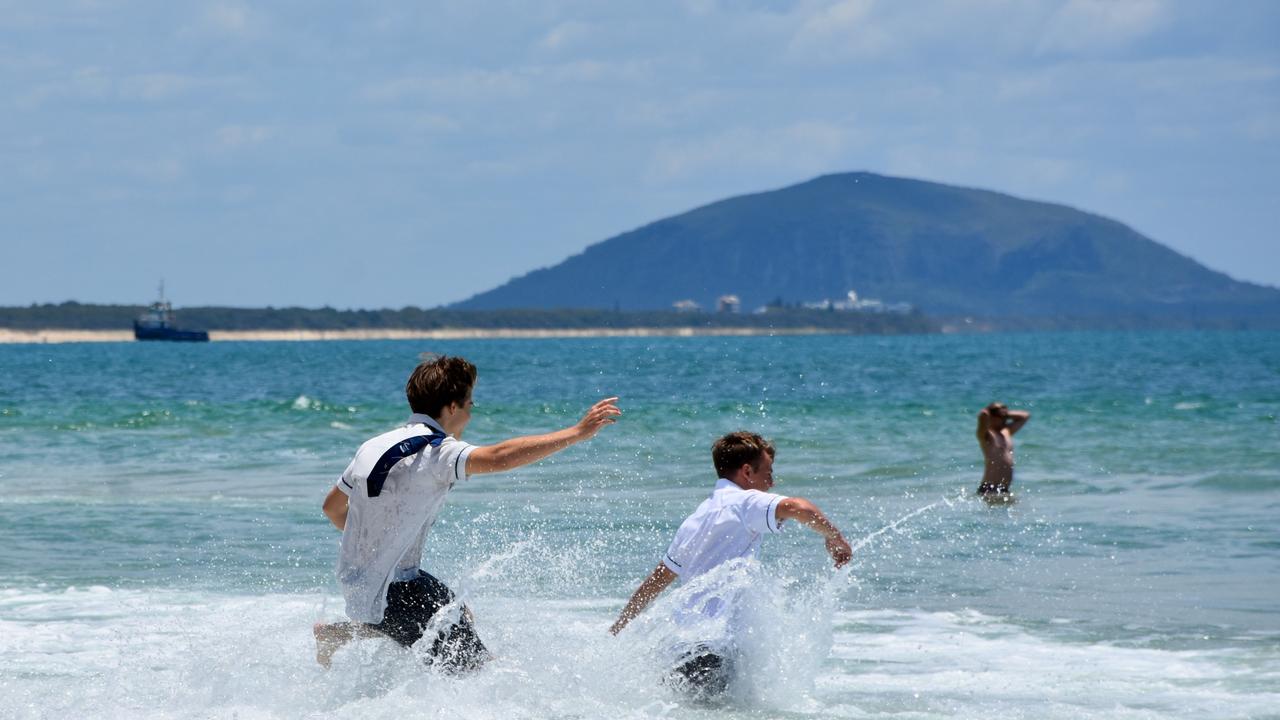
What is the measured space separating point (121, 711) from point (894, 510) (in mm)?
9180

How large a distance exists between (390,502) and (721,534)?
1.38m

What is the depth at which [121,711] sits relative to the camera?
642 cm

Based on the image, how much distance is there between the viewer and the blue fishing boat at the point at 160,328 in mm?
153125

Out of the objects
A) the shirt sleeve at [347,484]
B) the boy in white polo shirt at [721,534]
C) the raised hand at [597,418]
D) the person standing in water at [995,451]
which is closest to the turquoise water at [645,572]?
the boy in white polo shirt at [721,534]

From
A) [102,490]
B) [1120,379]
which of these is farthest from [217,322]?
[102,490]

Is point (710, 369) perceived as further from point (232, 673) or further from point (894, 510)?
point (232, 673)

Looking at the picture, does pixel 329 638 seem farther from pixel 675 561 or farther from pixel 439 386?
pixel 675 561

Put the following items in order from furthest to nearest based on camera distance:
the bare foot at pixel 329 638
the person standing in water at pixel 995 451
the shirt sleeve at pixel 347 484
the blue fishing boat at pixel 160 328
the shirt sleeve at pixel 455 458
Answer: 1. the blue fishing boat at pixel 160 328
2. the person standing in water at pixel 995 451
3. the bare foot at pixel 329 638
4. the shirt sleeve at pixel 347 484
5. the shirt sleeve at pixel 455 458

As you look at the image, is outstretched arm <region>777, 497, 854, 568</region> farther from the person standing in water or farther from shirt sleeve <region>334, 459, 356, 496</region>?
the person standing in water

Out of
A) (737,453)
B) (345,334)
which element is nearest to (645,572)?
(737,453)

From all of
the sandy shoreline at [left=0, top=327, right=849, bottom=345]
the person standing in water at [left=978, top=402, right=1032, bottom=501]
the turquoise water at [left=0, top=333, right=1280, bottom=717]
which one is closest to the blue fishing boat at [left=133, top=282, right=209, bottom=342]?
the sandy shoreline at [left=0, top=327, right=849, bottom=345]

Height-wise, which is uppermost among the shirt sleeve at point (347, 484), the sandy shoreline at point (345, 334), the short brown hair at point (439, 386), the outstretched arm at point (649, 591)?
the short brown hair at point (439, 386)

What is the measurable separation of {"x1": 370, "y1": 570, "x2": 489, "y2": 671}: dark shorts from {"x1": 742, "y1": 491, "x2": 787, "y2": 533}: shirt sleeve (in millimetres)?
1182

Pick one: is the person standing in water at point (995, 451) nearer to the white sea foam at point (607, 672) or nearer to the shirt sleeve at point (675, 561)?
the white sea foam at point (607, 672)
